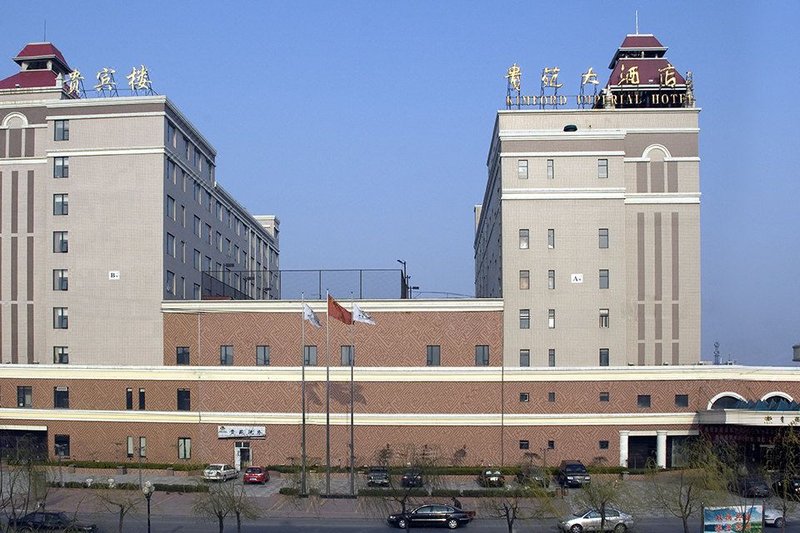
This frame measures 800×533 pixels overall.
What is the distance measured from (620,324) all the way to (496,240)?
10.0 m

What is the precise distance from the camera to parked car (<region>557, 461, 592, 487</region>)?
39500 mm

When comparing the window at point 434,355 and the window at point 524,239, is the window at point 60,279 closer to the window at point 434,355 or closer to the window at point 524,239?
the window at point 434,355

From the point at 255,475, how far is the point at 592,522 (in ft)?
56.3

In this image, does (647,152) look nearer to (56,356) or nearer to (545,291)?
(545,291)

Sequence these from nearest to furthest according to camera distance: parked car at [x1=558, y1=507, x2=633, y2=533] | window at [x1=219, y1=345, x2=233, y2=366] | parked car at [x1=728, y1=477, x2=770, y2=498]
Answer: parked car at [x1=558, y1=507, x2=633, y2=533]
parked car at [x1=728, y1=477, x2=770, y2=498]
window at [x1=219, y1=345, x2=233, y2=366]

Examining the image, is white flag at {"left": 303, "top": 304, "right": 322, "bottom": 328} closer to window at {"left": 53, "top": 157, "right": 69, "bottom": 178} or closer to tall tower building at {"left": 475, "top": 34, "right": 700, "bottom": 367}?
tall tower building at {"left": 475, "top": 34, "right": 700, "bottom": 367}

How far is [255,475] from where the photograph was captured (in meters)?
41.5

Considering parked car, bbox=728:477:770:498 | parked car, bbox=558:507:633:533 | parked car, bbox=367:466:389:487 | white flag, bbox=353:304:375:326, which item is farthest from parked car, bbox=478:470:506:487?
parked car, bbox=728:477:770:498

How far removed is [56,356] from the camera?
153 ft

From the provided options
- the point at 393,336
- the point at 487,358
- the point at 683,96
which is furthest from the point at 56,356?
the point at 683,96

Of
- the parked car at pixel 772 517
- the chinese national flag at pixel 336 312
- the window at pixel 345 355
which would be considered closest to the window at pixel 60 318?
the window at pixel 345 355

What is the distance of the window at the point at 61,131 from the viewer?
47.0 m

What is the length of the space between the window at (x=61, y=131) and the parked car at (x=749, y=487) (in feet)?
120

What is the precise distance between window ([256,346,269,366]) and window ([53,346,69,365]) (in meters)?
10.2
